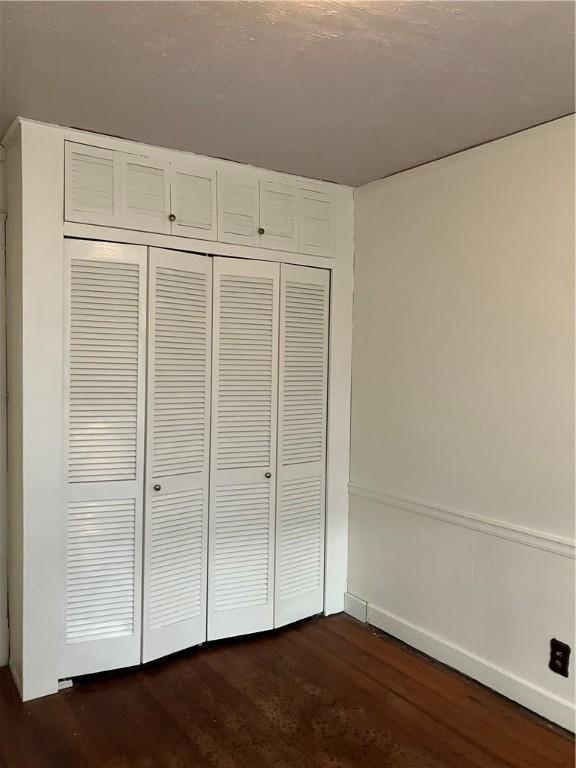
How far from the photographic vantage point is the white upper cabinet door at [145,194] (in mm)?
2684

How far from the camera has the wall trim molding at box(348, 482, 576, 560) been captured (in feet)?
7.88

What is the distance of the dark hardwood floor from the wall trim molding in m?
0.67

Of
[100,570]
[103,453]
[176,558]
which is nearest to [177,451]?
[103,453]

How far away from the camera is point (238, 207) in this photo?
2.98 meters

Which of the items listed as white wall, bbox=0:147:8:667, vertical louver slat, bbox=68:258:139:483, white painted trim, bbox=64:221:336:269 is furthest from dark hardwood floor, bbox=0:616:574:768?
white painted trim, bbox=64:221:336:269

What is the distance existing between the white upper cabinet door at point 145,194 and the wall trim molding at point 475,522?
167cm

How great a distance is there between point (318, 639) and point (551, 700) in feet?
3.68

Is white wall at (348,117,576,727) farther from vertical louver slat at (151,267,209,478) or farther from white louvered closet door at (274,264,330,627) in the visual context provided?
vertical louver slat at (151,267,209,478)

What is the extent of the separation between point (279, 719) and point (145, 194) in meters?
2.25

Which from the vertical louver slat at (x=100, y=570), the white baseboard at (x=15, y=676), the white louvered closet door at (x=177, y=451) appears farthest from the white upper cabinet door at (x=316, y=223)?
the white baseboard at (x=15, y=676)

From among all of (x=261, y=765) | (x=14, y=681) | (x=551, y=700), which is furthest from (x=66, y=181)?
(x=551, y=700)

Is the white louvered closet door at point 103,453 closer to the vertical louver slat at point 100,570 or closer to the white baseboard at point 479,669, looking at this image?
the vertical louver slat at point 100,570

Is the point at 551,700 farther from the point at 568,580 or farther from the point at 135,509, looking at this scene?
the point at 135,509

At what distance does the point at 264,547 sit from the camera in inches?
124
